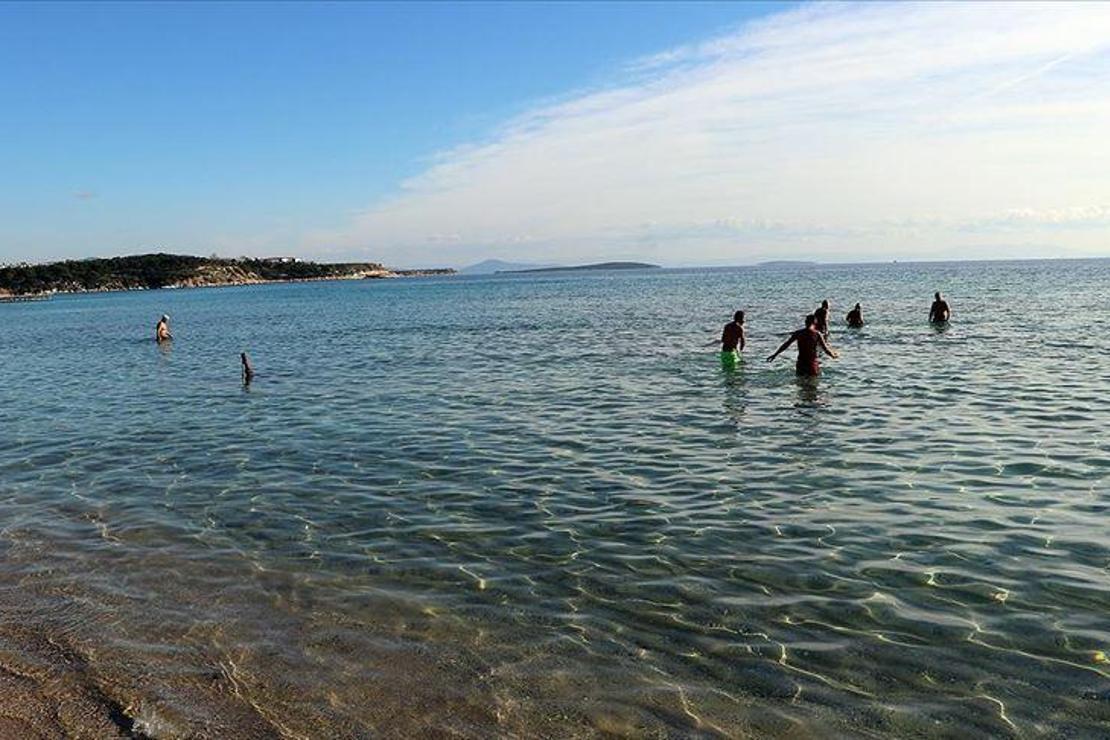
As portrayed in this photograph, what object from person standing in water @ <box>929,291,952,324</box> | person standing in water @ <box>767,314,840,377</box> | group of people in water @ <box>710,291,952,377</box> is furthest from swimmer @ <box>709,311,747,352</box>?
person standing in water @ <box>929,291,952,324</box>

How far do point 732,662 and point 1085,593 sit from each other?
3928mm

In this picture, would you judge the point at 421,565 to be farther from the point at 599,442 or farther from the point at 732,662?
the point at 599,442

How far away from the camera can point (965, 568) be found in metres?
8.98

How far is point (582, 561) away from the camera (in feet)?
31.6

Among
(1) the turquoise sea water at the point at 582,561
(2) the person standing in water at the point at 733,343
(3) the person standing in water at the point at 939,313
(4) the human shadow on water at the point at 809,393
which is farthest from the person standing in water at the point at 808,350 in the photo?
(3) the person standing in water at the point at 939,313

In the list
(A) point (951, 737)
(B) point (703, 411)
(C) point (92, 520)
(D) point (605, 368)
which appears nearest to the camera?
(A) point (951, 737)

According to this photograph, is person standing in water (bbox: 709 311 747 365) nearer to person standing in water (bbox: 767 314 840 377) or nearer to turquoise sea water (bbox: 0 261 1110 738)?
person standing in water (bbox: 767 314 840 377)

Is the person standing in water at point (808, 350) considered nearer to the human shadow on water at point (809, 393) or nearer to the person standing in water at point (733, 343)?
the human shadow on water at point (809, 393)

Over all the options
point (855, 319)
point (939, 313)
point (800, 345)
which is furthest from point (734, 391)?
point (939, 313)

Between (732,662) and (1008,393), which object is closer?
(732,662)

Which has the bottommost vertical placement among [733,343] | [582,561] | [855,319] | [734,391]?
[582,561]

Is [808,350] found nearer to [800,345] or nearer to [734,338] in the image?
[800,345]

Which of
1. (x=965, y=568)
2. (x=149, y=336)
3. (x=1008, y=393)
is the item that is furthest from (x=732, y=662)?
(x=149, y=336)

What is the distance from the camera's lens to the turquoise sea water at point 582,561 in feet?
21.5
